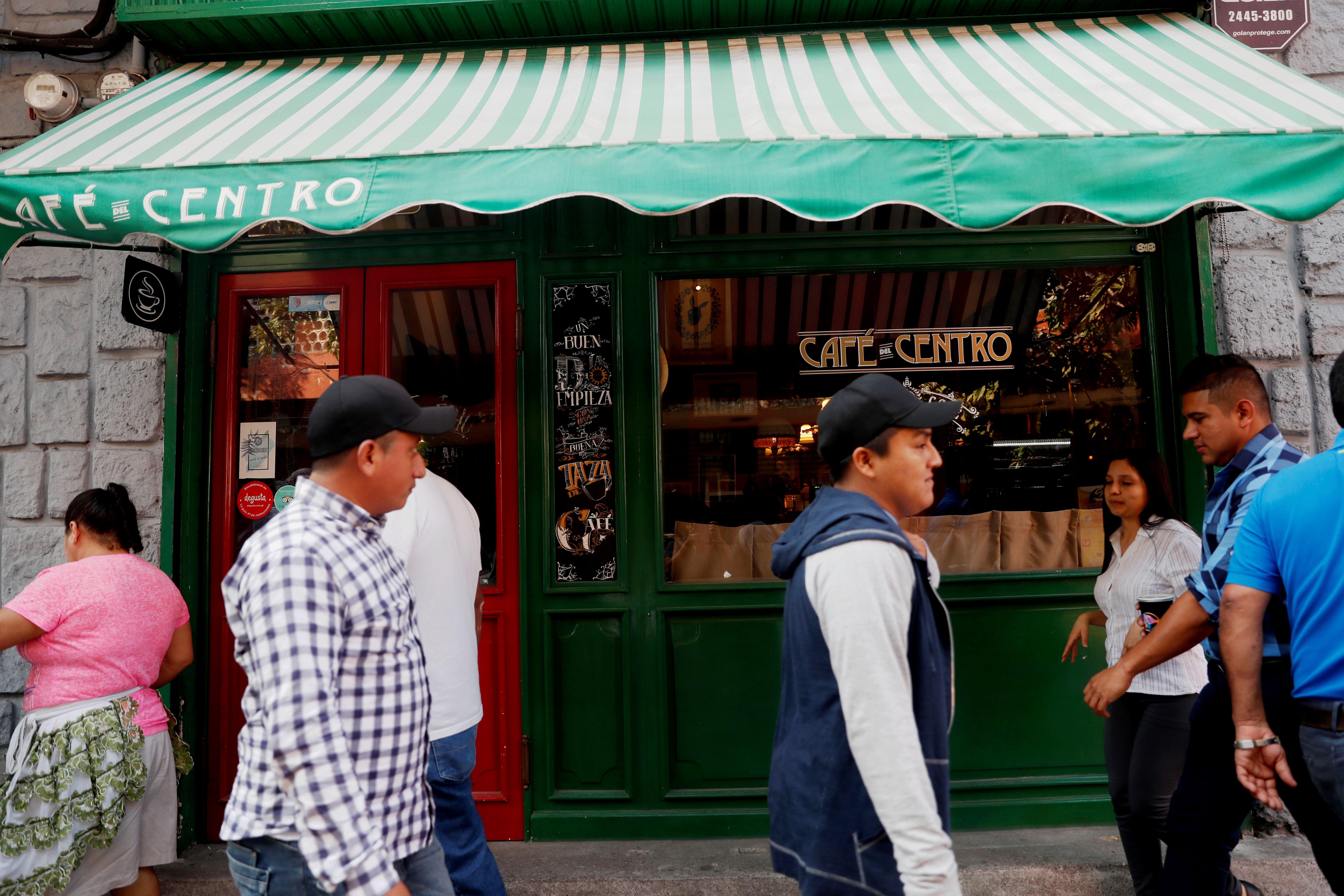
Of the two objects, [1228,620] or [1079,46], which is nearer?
[1228,620]

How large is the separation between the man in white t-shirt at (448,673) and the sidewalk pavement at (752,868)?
2.97 feet

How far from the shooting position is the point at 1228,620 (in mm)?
2539

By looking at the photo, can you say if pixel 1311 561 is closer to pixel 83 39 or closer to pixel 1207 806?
pixel 1207 806

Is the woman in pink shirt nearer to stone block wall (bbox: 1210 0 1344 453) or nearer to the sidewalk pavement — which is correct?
the sidewalk pavement

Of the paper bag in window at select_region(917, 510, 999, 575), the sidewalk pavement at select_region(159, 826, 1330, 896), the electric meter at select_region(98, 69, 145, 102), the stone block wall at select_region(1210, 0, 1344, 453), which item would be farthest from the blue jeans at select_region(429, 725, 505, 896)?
the stone block wall at select_region(1210, 0, 1344, 453)

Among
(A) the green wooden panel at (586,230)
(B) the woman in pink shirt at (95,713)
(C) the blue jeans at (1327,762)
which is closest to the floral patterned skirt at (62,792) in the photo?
(B) the woman in pink shirt at (95,713)

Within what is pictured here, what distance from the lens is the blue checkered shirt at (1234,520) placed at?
2.62 meters

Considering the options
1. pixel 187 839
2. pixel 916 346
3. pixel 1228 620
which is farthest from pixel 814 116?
pixel 187 839

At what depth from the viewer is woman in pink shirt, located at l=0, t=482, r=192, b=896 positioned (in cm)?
318

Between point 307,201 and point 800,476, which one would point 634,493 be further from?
point 307,201

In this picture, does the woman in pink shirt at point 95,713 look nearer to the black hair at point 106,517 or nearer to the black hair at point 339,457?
the black hair at point 106,517

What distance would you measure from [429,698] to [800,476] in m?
2.96

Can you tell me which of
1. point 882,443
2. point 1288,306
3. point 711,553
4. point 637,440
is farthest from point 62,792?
point 1288,306

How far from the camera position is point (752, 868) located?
3.99m
